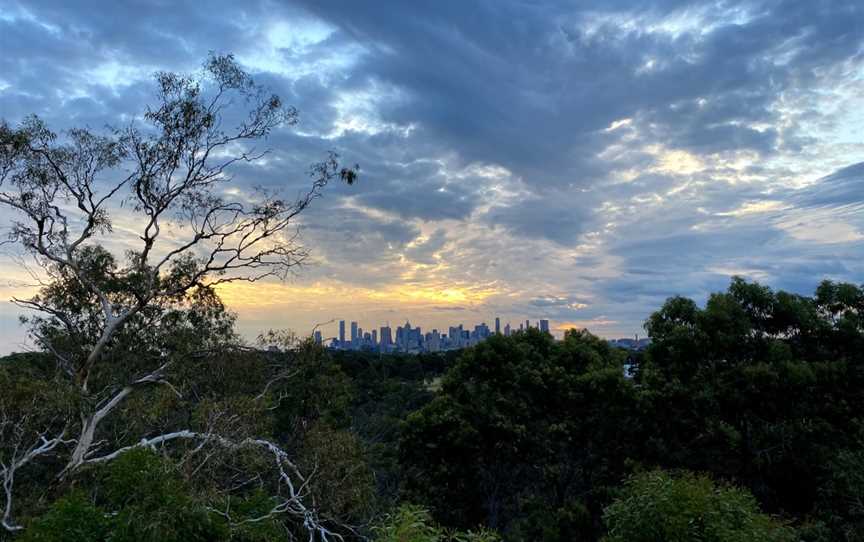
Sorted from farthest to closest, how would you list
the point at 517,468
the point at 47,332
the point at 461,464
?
the point at 517,468 → the point at 461,464 → the point at 47,332

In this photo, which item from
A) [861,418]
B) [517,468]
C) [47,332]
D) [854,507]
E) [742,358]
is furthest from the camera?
[517,468]

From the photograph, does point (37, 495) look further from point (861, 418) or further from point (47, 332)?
point (861, 418)

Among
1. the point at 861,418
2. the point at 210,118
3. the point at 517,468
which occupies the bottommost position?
the point at 517,468

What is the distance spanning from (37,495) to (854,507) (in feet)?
49.6

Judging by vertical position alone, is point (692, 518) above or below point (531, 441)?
below

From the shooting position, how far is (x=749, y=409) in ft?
44.8

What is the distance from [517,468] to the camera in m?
17.6

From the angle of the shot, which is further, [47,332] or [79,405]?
[47,332]

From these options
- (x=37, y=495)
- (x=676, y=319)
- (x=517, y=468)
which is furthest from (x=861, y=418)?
(x=37, y=495)

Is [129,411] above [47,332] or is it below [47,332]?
below

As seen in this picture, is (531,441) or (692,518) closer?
(692,518)

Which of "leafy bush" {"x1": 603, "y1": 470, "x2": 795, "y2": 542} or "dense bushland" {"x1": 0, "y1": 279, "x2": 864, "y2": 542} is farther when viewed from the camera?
"dense bushland" {"x1": 0, "y1": 279, "x2": 864, "y2": 542}

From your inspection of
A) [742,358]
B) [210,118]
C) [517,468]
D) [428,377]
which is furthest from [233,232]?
[428,377]

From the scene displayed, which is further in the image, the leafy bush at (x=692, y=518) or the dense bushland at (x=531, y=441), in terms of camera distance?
the dense bushland at (x=531, y=441)
